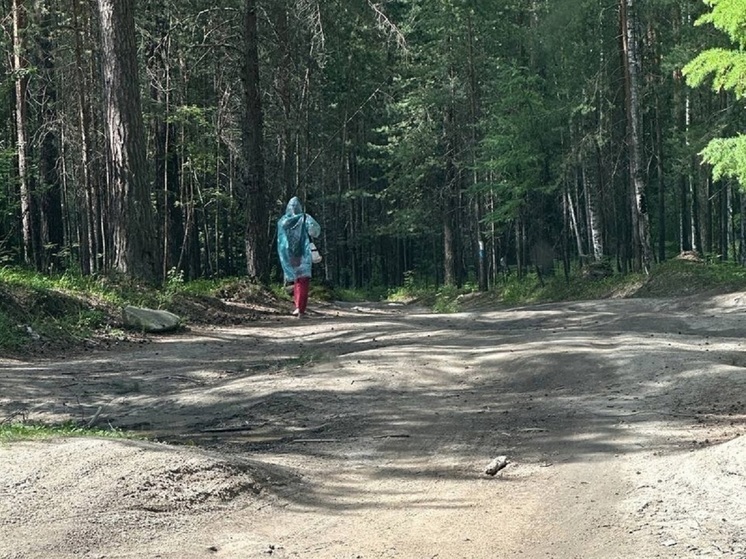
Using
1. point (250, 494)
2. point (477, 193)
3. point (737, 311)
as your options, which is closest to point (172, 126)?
point (477, 193)

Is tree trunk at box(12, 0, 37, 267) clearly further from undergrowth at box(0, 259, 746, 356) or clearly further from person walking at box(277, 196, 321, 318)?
person walking at box(277, 196, 321, 318)

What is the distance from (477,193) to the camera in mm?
32781

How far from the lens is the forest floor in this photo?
408 cm

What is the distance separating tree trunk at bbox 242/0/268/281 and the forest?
50 millimetres

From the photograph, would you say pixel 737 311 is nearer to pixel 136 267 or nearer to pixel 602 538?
pixel 136 267

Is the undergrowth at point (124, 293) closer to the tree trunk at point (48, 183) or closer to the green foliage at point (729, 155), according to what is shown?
the green foliage at point (729, 155)

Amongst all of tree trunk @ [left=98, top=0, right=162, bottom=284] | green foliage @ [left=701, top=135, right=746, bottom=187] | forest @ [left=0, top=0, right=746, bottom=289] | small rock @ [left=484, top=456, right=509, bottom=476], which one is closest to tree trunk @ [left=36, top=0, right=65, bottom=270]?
forest @ [left=0, top=0, right=746, bottom=289]

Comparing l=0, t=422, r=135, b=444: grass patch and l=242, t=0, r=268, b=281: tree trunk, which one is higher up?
l=242, t=0, r=268, b=281: tree trunk

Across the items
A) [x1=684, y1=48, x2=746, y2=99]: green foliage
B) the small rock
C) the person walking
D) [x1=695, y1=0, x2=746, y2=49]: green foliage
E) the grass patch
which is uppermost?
[x1=695, y1=0, x2=746, y2=49]: green foliage

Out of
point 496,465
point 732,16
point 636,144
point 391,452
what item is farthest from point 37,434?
point 636,144

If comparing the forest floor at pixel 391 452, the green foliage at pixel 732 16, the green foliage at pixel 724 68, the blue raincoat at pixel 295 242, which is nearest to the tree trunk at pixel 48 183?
the blue raincoat at pixel 295 242

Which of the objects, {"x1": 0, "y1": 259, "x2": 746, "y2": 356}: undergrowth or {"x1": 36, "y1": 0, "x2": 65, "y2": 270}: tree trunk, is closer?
{"x1": 0, "y1": 259, "x2": 746, "y2": 356}: undergrowth

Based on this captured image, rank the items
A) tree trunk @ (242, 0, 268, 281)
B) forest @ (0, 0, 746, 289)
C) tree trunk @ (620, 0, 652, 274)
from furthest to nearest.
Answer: tree trunk @ (620, 0, 652, 274), tree trunk @ (242, 0, 268, 281), forest @ (0, 0, 746, 289)

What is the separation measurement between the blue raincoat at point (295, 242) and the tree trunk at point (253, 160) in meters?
3.76
